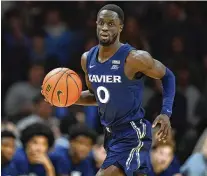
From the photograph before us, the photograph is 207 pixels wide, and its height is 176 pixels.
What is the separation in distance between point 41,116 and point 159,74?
14.4 feet

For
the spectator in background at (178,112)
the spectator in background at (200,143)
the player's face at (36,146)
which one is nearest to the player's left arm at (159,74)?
the player's face at (36,146)

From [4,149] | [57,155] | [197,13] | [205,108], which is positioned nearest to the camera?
[4,149]

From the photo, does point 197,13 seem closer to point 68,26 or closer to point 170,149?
point 68,26

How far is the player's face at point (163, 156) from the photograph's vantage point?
951 centimetres

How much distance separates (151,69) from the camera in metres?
7.16

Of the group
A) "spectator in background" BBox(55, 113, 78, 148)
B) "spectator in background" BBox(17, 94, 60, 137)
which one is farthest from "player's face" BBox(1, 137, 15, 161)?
"spectator in background" BBox(17, 94, 60, 137)

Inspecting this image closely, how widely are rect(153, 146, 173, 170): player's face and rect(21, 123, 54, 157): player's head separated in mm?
1233

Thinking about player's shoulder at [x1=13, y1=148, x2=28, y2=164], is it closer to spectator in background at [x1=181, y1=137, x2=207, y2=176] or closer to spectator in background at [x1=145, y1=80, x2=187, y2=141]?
spectator in background at [x1=181, y1=137, x2=207, y2=176]

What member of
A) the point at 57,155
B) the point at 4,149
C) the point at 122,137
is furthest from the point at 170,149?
the point at 122,137

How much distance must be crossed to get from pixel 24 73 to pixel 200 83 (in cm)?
263

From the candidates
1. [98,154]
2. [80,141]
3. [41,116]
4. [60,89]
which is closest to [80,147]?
[80,141]

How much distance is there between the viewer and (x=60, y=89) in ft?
24.7

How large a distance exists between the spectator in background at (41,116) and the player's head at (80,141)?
1.32 metres

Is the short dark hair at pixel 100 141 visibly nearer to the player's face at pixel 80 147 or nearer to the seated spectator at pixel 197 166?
the player's face at pixel 80 147
